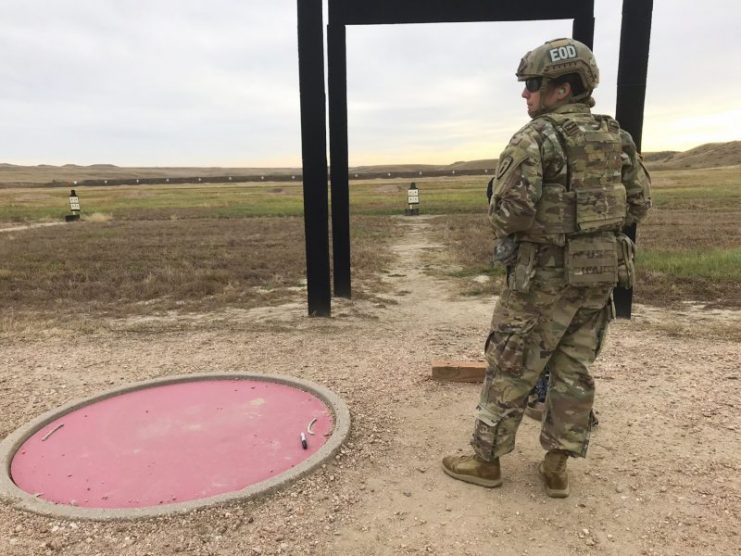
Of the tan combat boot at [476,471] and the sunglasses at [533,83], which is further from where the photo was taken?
the tan combat boot at [476,471]

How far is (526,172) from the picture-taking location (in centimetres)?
241

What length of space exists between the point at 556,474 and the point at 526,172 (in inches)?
57.1

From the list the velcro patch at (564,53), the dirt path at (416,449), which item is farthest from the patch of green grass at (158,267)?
the velcro patch at (564,53)

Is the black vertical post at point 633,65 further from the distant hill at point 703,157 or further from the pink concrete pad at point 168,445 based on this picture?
the distant hill at point 703,157

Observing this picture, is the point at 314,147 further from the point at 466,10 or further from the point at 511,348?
the point at 511,348

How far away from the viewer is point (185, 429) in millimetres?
3352

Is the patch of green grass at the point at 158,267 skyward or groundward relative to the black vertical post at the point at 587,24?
groundward

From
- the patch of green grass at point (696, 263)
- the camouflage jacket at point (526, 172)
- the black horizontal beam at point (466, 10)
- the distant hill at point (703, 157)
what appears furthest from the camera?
the distant hill at point (703, 157)

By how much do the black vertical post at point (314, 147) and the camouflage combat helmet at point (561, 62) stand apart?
11.7 feet

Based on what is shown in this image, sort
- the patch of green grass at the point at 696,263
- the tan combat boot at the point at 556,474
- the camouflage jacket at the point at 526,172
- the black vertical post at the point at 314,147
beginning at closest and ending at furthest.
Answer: the camouflage jacket at the point at 526,172 → the tan combat boot at the point at 556,474 → the black vertical post at the point at 314,147 → the patch of green grass at the point at 696,263

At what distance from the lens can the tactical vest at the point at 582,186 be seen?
245cm

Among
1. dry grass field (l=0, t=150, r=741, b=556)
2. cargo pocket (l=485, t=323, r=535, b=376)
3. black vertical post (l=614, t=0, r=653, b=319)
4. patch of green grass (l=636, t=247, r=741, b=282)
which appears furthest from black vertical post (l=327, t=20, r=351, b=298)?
patch of green grass (l=636, t=247, r=741, b=282)

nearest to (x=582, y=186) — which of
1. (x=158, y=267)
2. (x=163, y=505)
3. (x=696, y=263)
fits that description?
(x=163, y=505)

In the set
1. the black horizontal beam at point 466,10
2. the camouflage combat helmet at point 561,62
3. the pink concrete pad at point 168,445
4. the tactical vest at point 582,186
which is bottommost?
the pink concrete pad at point 168,445
